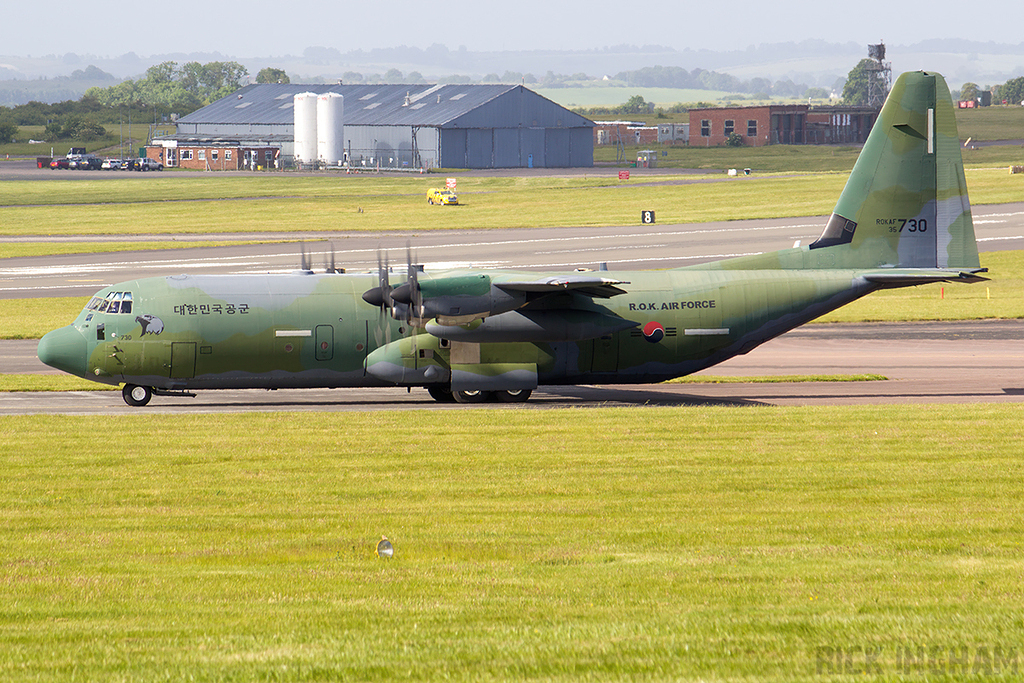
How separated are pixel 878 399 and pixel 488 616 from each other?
2391cm

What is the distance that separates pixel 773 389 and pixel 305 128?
129 meters

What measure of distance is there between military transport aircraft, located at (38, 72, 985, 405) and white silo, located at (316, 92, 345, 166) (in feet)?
405

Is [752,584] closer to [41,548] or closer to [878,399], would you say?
[41,548]

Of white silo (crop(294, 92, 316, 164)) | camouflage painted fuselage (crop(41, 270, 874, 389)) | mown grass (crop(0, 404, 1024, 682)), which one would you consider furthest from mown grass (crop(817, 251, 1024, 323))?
white silo (crop(294, 92, 316, 164))

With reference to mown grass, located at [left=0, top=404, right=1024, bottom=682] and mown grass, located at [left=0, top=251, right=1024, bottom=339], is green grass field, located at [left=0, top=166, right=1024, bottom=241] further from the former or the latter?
mown grass, located at [left=0, top=404, right=1024, bottom=682]

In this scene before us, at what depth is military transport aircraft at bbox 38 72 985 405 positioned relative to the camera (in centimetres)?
2992

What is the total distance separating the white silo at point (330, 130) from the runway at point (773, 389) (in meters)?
112

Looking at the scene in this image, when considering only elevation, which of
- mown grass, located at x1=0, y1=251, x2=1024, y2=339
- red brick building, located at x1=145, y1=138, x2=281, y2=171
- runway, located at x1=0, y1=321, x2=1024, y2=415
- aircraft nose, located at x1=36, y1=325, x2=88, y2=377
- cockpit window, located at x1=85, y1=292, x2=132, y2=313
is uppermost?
red brick building, located at x1=145, y1=138, x2=281, y2=171

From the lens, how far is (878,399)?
3206 centimetres

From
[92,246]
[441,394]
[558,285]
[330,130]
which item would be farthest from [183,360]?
[330,130]

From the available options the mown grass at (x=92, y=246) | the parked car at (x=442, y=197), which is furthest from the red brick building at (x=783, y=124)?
the mown grass at (x=92, y=246)

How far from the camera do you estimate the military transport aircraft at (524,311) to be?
98.2 feet

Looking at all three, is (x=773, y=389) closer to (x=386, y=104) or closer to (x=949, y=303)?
(x=949, y=303)

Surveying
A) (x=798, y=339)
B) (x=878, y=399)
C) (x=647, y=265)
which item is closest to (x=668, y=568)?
(x=878, y=399)
